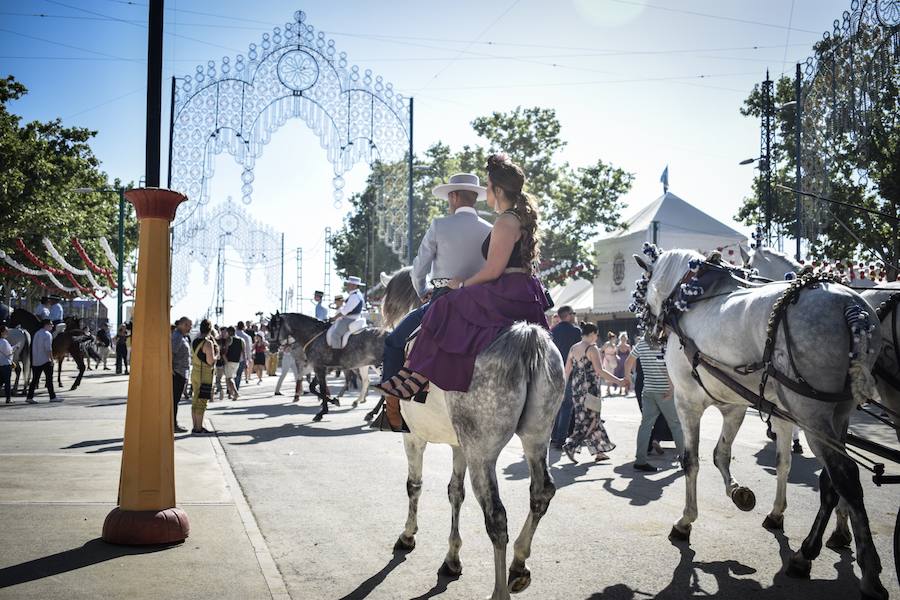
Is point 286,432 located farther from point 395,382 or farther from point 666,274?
point 395,382

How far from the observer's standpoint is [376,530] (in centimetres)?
656

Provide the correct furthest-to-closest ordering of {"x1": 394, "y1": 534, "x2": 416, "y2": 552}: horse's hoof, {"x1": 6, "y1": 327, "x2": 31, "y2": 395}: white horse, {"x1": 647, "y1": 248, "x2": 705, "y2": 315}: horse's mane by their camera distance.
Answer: {"x1": 6, "y1": 327, "x2": 31, "y2": 395}: white horse → {"x1": 647, "y1": 248, "x2": 705, "y2": 315}: horse's mane → {"x1": 394, "y1": 534, "x2": 416, "y2": 552}: horse's hoof

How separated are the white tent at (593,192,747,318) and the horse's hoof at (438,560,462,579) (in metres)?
37.4

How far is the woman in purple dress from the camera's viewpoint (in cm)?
471

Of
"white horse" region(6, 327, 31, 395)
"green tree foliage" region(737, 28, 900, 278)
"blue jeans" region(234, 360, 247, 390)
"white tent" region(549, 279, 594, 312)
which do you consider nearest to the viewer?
"green tree foliage" region(737, 28, 900, 278)

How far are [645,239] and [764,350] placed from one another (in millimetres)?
38795

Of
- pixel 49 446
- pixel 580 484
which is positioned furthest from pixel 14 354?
pixel 580 484

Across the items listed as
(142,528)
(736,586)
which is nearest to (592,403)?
(736,586)

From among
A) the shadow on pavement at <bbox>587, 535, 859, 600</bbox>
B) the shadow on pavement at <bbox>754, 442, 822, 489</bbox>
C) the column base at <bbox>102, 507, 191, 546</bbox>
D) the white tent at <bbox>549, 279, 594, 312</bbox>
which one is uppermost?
the white tent at <bbox>549, 279, 594, 312</bbox>

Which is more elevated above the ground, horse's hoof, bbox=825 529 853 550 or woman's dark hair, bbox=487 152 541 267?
woman's dark hair, bbox=487 152 541 267

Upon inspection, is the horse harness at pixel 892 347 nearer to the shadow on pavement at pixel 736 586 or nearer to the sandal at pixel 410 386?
the shadow on pavement at pixel 736 586

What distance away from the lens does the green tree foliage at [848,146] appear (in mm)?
16672

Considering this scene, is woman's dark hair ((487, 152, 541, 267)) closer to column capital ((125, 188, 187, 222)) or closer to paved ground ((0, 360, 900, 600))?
paved ground ((0, 360, 900, 600))

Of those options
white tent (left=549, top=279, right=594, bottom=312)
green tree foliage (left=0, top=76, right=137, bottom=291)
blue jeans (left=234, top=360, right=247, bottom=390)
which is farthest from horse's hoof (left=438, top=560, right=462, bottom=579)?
white tent (left=549, top=279, right=594, bottom=312)
